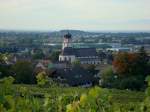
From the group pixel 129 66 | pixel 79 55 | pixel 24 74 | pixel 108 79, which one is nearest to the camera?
pixel 24 74

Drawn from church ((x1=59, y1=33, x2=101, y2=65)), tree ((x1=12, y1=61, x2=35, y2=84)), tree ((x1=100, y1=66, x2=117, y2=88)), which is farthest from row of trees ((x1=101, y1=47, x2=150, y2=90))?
church ((x1=59, y1=33, x2=101, y2=65))

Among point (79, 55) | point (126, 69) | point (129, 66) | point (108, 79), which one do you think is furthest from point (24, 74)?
point (79, 55)

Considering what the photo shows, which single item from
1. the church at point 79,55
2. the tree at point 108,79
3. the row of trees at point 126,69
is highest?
the row of trees at point 126,69

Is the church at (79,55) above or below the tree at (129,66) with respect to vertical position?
below

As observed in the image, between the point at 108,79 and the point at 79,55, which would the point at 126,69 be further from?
the point at 79,55

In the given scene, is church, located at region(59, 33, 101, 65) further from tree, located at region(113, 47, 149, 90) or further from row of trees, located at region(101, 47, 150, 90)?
tree, located at region(113, 47, 149, 90)

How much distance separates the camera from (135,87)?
3578 cm

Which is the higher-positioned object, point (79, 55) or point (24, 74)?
point (24, 74)

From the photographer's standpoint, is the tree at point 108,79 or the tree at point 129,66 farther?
the tree at point 129,66

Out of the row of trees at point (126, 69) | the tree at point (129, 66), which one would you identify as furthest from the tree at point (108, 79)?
the tree at point (129, 66)

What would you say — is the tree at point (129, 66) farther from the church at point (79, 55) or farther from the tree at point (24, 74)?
the church at point (79, 55)

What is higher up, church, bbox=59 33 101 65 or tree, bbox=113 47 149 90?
tree, bbox=113 47 149 90

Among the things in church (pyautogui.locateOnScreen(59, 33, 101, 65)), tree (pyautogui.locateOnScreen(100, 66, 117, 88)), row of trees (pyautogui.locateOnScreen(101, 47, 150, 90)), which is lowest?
church (pyautogui.locateOnScreen(59, 33, 101, 65))

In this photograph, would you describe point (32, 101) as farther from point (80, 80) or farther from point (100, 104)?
point (80, 80)
